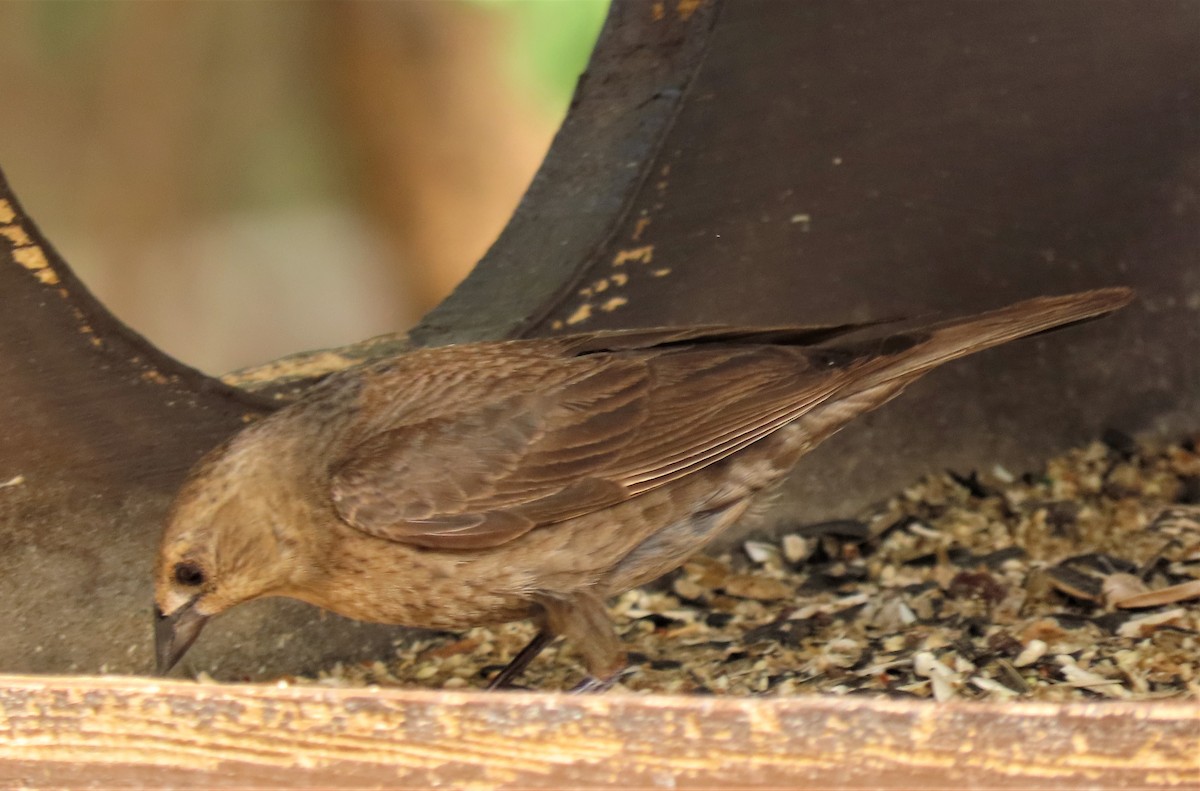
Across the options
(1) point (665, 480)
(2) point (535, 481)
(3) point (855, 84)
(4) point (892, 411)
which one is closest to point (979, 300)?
(4) point (892, 411)

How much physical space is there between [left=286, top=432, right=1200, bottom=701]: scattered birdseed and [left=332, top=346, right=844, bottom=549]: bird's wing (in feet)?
2.00

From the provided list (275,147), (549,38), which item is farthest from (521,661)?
(275,147)

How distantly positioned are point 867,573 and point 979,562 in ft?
1.00

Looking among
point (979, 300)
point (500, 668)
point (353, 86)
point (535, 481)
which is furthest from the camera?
point (353, 86)

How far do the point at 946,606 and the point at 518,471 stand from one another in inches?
51.0

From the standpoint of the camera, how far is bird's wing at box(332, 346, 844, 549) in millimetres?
3113

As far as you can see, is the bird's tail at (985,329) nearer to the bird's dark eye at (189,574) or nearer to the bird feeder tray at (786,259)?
A: the bird feeder tray at (786,259)

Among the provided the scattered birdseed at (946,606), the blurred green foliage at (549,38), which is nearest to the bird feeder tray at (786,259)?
the scattered birdseed at (946,606)

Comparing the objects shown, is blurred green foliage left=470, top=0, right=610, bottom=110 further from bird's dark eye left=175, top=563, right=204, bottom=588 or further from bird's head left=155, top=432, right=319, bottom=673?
bird's dark eye left=175, top=563, right=204, bottom=588

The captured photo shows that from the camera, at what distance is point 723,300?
397 centimetres

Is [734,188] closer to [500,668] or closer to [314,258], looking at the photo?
[500,668]

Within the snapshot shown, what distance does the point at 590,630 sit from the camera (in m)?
3.28

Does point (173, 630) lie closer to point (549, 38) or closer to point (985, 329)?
point (985, 329)

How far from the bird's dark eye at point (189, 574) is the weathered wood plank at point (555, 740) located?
943 mm
